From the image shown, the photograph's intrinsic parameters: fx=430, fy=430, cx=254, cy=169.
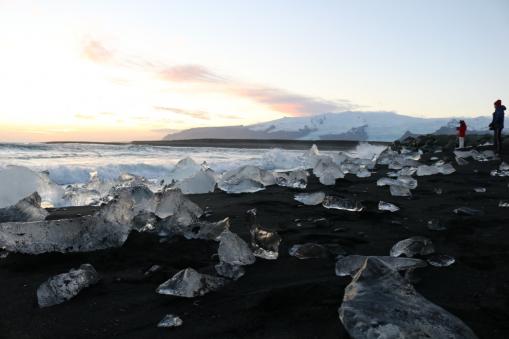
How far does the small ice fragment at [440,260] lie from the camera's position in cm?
205

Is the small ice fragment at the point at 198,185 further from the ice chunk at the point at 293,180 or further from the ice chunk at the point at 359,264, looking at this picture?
the ice chunk at the point at 359,264

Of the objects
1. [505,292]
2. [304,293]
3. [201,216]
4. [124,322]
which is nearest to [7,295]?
[124,322]

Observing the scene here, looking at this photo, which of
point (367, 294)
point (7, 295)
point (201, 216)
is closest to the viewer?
point (367, 294)

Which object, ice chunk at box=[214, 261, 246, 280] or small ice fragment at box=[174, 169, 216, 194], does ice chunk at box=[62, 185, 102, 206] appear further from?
ice chunk at box=[214, 261, 246, 280]

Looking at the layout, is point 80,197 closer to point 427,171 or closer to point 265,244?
point 265,244

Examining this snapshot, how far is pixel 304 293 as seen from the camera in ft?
5.66

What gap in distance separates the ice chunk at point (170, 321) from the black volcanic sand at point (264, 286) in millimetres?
26

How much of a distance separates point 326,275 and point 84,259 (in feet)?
4.15

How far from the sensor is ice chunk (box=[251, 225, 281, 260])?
228cm

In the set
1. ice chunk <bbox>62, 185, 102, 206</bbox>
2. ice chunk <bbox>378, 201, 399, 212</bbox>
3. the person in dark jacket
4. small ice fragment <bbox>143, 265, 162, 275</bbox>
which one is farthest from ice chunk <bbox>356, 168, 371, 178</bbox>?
the person in dark jacket

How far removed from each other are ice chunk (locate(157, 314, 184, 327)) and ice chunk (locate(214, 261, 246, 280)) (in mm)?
459

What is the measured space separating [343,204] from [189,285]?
2.08 metres

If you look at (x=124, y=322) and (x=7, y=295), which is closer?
(x=124, y=322)

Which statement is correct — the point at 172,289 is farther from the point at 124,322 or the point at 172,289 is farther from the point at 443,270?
the point at 443,270
